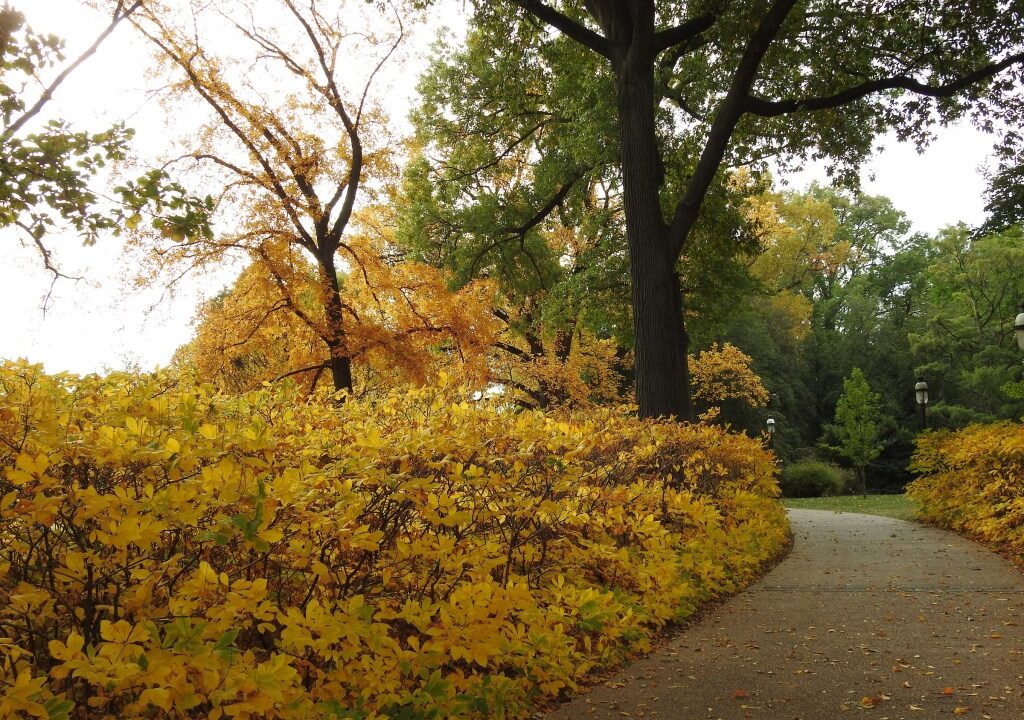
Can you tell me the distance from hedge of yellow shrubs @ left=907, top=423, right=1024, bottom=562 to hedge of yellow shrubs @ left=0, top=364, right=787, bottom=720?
603 centimetres

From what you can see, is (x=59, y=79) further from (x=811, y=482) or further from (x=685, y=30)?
(x=811, y=482)

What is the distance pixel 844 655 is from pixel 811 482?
26689 mm

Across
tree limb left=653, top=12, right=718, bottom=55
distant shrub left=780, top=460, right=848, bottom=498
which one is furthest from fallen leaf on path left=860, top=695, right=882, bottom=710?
distant shrub left=780, top=460, right=848, bottom=498

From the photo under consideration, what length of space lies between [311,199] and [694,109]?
8.35m

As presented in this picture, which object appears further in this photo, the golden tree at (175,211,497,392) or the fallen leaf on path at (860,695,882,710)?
the golden tree at (175,211,497,392)

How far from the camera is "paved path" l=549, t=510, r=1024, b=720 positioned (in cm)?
363

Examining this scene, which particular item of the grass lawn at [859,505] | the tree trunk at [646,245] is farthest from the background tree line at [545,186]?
the grass lawn at [859,505]

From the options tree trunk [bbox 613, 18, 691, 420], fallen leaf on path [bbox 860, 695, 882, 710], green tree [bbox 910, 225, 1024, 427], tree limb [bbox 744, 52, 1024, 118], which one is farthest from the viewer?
green tree [bbox 910, 225, 1024, 427]

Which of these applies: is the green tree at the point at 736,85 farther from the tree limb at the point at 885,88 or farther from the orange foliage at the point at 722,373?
the orange foliage at the point at 722,373

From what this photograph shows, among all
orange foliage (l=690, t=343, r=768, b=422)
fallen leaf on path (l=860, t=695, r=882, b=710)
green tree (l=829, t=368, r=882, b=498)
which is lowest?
fallen leaf on path (l=860, t=695, r=882, b=710)

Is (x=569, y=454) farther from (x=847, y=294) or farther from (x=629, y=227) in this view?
(x=847, y=294)

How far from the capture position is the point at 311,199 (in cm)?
1723

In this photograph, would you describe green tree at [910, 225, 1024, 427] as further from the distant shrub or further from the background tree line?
the distant shrub

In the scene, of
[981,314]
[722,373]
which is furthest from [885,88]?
[981,314]
